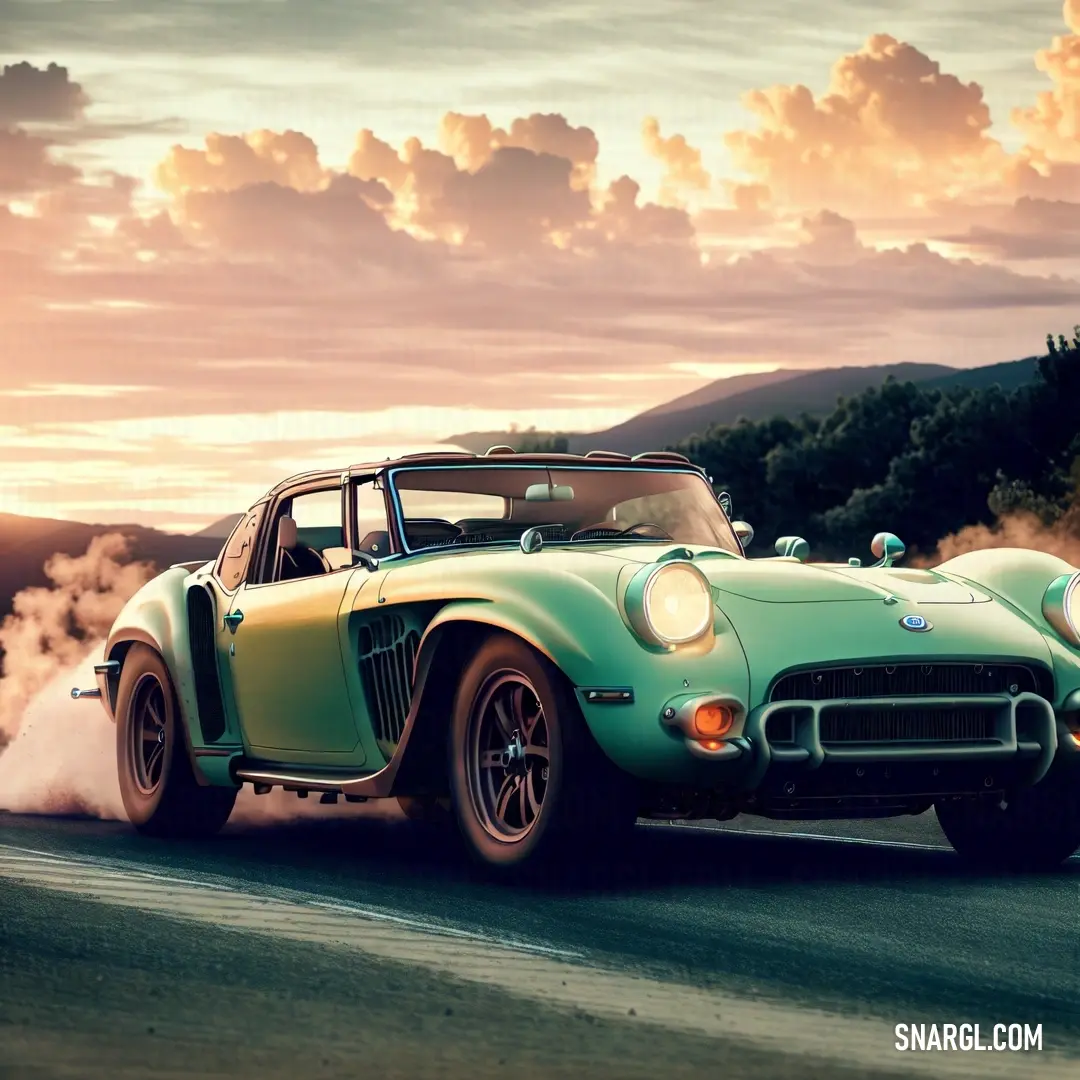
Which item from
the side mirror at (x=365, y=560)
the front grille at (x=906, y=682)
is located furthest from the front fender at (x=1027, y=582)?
the side mirror at (x=365, y=560)

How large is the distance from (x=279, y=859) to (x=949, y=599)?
3.27m

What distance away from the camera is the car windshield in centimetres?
988

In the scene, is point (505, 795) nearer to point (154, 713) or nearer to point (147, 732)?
point (154, 713)

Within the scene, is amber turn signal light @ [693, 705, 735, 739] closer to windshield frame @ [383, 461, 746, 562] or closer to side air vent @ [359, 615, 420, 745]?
side air vent @ [359, 615, 420, 745]

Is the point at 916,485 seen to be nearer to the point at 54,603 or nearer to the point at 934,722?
the point at 54,603

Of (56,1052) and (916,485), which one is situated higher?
(916,485)

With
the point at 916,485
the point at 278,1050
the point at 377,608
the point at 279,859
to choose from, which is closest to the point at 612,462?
the point at 377,608

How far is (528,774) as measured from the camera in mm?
8328

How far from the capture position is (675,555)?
876cm

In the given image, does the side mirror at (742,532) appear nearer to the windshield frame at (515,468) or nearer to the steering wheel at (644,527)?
the windshield frame at (515,468)

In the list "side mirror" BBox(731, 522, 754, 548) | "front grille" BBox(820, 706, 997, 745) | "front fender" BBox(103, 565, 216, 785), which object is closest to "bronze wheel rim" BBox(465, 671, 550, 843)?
"front grille" BBox(820, 706, 997, 745)

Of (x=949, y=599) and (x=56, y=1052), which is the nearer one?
(x=56, y=1052)

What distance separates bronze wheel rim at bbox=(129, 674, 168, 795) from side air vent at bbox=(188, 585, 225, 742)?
1.34 ft

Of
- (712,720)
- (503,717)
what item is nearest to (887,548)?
(712,720)
